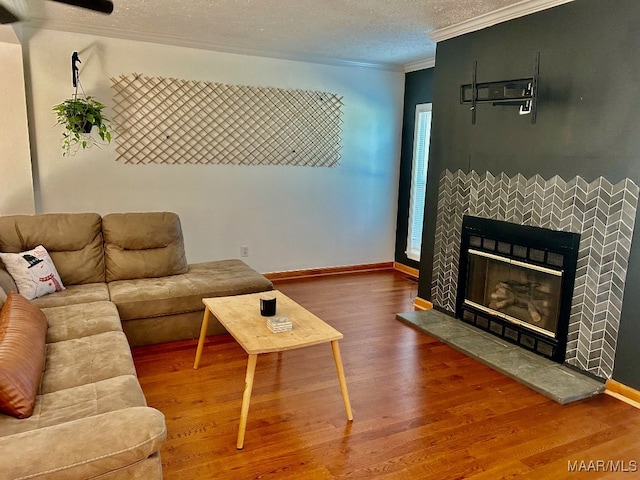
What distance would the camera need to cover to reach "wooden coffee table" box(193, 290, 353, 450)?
2111mm

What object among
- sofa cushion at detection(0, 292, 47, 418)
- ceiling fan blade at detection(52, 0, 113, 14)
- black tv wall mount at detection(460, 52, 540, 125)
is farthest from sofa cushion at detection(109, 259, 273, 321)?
black tv wall mount at detection(460, 52, 540, 125)

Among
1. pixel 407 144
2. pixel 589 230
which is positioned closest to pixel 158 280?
pixel 589 230

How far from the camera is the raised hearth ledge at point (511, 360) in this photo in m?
2.67

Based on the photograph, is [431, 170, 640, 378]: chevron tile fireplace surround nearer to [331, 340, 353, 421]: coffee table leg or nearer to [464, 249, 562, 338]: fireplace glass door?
[464, 249, 562, 338]: fireplace glass door

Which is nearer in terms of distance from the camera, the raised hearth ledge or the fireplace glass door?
the raised hearth ledge

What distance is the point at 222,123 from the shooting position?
4555mm

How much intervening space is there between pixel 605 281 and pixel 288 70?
3.51 metres

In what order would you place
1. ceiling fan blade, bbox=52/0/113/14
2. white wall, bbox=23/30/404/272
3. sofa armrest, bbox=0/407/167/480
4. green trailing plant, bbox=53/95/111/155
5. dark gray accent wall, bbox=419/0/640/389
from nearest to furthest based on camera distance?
sofa armrest, bbox=0/407/167/480, ceiling fan blade, bbox=52/0/113/14, dark gray accent wall, bbox=419/0/640/389, green trailing plant, bbox=53/95/111/155, white wall, bbox=23/30/404/272

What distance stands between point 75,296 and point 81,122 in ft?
5.19

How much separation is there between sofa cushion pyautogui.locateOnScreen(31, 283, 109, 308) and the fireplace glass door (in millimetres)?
2707

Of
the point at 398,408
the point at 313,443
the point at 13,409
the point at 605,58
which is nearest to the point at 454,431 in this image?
the point at 398,408

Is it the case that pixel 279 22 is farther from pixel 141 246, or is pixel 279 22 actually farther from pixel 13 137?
pixel 13 137

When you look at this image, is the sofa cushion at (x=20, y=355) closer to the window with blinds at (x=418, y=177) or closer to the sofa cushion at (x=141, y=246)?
the sofa cushion at (x=141, y=246)

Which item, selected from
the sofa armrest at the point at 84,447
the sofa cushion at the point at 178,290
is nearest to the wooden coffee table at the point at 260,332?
the sofa cushion at the point at 178,290
